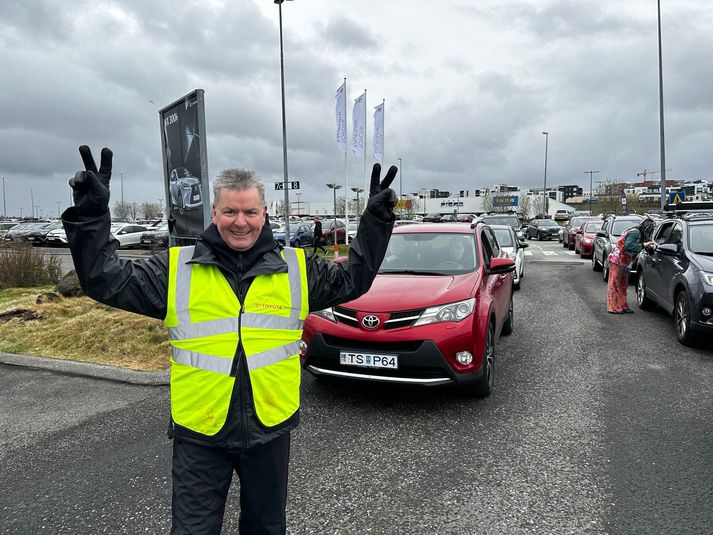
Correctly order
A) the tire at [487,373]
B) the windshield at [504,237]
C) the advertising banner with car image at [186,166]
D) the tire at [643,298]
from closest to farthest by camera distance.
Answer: the tire at [487,373] < the advertising banner with car image at [186,166] < the tire at [643,298] < the windshield at [504,237]

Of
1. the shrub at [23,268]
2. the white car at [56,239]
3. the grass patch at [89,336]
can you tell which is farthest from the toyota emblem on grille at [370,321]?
the white car at [56,239]

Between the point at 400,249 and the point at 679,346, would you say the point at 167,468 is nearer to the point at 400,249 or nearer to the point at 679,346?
the point at 400,249

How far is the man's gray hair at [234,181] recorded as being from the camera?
2.10 metres

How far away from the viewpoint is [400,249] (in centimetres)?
602

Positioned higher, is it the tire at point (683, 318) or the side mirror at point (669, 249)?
the side mirror at point (669, 249)

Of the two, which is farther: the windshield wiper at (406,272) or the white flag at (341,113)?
the white flag at (341,113)

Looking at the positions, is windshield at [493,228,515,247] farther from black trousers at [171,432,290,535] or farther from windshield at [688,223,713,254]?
black trousers at [171,432,290,535]

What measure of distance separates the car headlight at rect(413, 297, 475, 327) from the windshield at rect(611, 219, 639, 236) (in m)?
11.7

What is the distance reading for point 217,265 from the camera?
205 centimetres

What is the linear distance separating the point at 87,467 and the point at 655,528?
3550 millimetres

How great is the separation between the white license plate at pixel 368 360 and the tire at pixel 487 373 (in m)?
0.83

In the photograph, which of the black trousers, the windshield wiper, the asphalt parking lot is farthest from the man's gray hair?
the windshield wiper

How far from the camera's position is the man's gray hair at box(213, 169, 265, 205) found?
210cm

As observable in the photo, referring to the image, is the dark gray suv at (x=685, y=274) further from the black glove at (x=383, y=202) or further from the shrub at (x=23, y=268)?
the shrub at (x=23, y=268)
